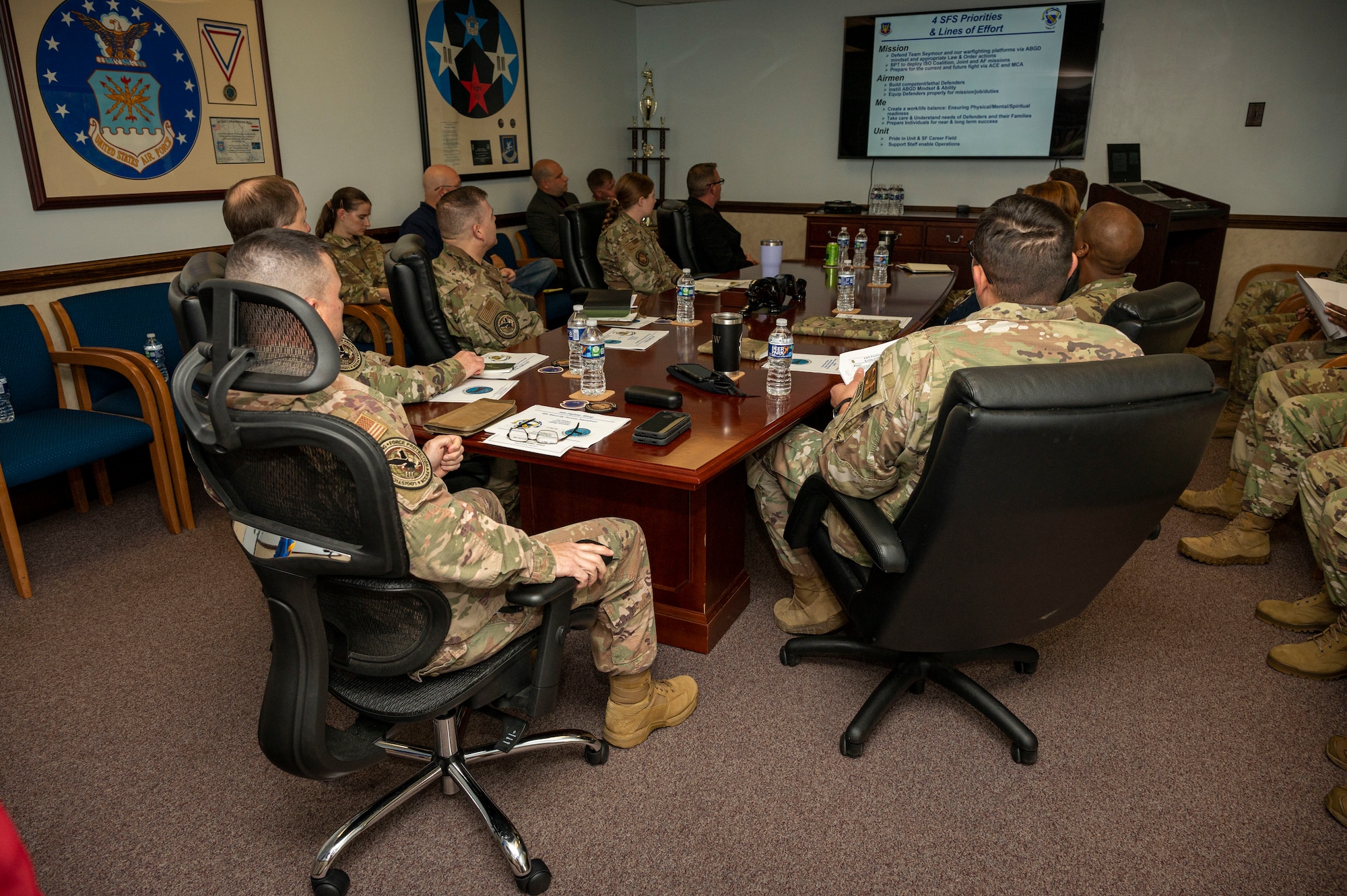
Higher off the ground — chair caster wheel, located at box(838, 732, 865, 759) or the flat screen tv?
the flat screen tv

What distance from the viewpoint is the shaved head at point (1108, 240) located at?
8.83 feet

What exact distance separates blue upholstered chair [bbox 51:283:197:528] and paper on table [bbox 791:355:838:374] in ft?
7.22

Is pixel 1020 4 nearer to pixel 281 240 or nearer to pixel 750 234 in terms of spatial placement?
pixel 750 234

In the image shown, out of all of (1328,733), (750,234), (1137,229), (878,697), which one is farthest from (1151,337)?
(750,234)

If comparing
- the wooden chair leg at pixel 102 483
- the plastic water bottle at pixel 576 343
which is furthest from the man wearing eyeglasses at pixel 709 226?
the wooden chair leg at pixel 102 483

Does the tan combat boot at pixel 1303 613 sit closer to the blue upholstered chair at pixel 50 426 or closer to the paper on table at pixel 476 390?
the paper on table at pixel 476 390

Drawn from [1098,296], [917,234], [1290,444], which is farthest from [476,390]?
[917,234]

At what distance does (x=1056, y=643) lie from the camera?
229 centimetres

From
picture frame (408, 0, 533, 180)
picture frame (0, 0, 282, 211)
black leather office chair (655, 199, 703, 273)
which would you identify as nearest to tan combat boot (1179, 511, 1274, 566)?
black leather office chair (655, 199, 703, 273)

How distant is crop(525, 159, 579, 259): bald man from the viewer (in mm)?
5578

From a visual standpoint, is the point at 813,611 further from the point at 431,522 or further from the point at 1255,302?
the point at 1255,302

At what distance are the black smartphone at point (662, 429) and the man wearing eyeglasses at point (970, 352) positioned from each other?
0.31 meters

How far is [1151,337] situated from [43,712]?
9.59 feet

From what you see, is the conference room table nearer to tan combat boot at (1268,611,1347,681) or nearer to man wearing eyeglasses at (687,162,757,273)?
tan combat boot at (1268,611,1347,681)
